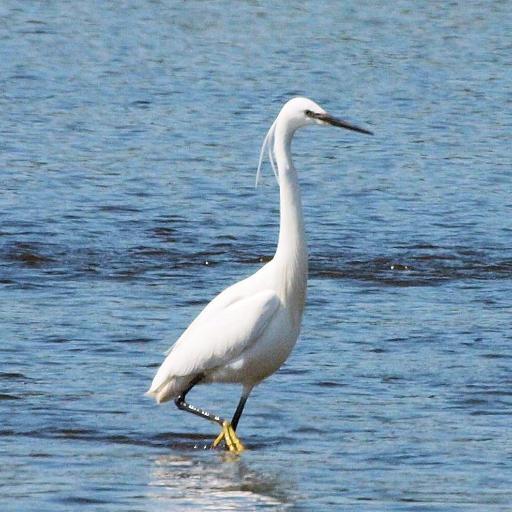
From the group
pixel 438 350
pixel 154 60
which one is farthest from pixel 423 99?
pixel 438 350

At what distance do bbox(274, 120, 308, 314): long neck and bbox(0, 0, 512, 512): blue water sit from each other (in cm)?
82

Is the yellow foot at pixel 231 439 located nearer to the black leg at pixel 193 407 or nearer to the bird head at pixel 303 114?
the black leg at pixel 193 407

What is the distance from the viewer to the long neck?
8180 mm

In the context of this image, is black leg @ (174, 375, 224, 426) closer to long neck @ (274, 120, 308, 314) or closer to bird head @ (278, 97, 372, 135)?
long neck @ (274, 120, 308, 314)

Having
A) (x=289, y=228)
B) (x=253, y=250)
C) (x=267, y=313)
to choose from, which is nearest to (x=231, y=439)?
(x=267, y=313)

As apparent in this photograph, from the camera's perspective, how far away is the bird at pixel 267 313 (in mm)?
8141

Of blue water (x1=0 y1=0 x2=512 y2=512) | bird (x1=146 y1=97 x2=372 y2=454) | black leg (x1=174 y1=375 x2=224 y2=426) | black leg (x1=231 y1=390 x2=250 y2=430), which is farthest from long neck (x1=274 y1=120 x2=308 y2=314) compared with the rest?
blue water (x1=0 y1=0 x2=512 y2=512)

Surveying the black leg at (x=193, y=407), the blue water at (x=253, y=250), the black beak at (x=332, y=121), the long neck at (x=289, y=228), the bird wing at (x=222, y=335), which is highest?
the black beak at (x=332, y=121)

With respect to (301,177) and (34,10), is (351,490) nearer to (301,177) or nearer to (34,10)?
(301,177)

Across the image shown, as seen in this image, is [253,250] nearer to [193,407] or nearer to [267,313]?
[193,407]

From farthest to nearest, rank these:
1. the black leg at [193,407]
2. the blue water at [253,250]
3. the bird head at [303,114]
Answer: the black leg at [193,407] < the bird head at [303,114] < the blue water at [253,250]

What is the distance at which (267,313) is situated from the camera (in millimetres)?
8117

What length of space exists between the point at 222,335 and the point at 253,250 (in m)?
5.37

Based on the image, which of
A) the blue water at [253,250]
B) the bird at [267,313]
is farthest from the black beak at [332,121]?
the blue water at [253,250]
